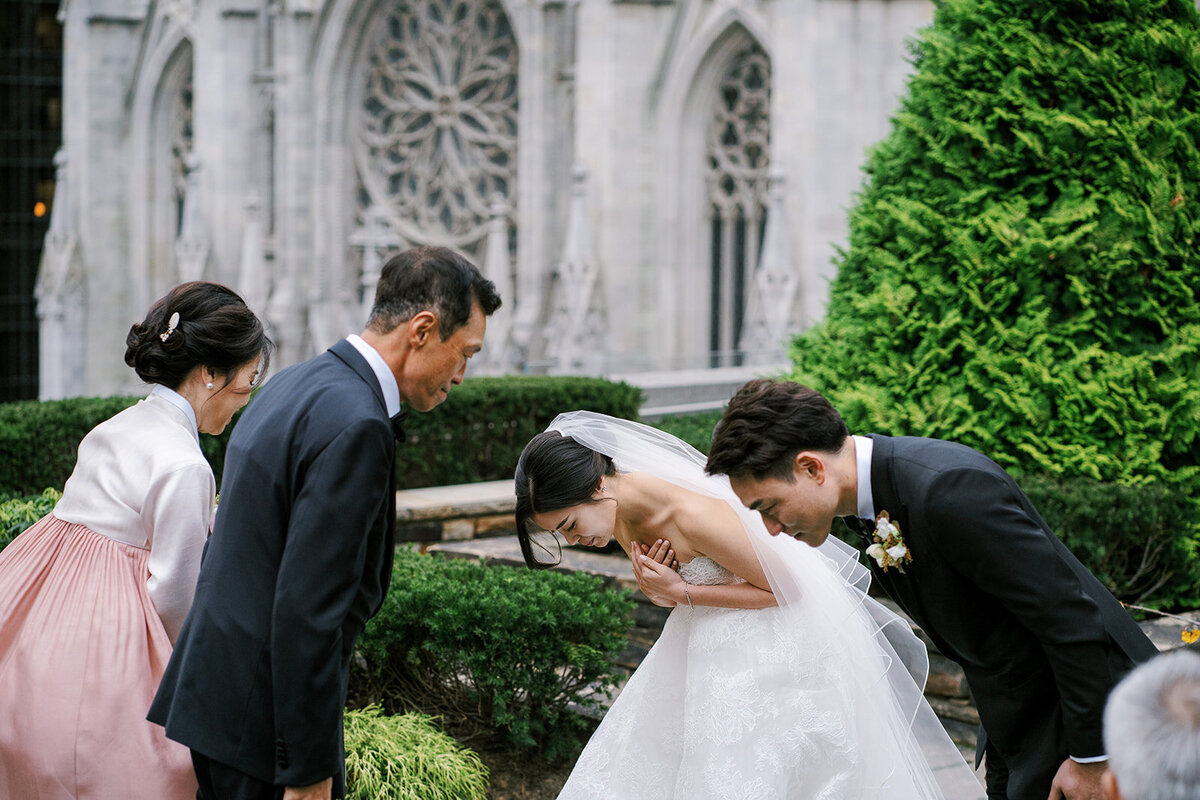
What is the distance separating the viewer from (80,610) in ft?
9.89

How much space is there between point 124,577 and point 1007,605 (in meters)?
2.08

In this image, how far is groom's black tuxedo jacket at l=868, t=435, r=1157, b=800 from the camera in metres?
2.70

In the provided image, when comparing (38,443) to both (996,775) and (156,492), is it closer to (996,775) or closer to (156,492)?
(156,492)

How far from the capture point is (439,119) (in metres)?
20.4

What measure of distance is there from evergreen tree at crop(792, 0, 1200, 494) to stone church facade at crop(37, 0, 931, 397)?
226 inches

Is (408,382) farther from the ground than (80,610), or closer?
farther from the ground

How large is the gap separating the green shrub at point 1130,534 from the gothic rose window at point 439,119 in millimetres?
14698

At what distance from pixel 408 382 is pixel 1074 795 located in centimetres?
174

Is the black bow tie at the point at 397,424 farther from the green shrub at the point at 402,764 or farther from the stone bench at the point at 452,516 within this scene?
the stone bench at the point at 452,516

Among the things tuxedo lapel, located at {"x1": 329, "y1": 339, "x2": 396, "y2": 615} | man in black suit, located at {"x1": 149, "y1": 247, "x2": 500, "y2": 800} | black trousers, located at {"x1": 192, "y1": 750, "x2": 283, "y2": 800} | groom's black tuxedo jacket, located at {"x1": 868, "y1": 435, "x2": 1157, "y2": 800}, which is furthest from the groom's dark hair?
black trousers, located at {"x1": 192, "y1": 750, "x2": 283, "y2": 800}

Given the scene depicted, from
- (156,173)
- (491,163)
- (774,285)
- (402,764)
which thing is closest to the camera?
(402,764)

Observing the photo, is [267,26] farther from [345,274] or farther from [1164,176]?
[1164,176]

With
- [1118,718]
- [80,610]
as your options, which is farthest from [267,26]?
[1118,718]

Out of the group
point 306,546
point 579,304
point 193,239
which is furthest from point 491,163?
point 306,546
